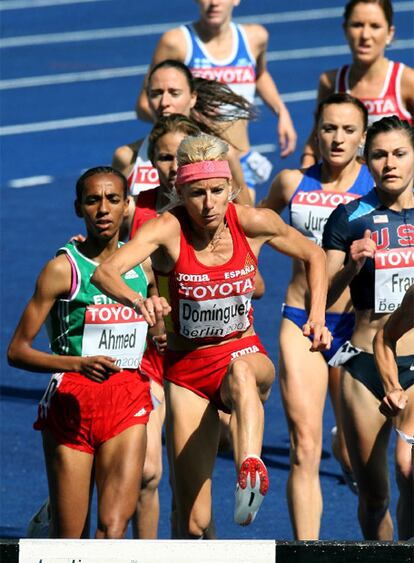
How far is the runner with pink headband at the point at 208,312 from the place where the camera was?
616 cm

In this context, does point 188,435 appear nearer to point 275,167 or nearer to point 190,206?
point 190,206

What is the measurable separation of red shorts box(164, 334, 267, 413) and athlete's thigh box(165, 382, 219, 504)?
0.15 ft

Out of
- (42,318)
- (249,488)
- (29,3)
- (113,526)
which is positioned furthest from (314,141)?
(29,3)

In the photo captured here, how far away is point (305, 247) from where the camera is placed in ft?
21.7

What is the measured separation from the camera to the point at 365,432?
275 inches

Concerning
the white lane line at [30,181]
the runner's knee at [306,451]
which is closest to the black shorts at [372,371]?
the runner's knee at [306,451]

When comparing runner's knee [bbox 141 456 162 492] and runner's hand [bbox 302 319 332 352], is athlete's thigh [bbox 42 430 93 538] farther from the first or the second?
runner's hand [bbox 302 319 332 352]

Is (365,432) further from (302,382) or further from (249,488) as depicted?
(249,488)

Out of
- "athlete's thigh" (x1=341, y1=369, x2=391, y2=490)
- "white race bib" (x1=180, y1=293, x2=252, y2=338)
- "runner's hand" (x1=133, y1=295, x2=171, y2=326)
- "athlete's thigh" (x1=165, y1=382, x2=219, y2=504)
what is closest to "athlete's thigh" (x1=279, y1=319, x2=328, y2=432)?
"athlete's thigh" (x1=341, y1=369, x2=391, y2=490)

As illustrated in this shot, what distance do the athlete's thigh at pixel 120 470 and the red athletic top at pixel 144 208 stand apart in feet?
4.22

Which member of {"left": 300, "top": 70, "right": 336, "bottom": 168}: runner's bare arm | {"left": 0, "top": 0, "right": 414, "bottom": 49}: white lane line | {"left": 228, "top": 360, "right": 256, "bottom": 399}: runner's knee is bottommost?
{"left": 228, "top": 360, "right": 256, "bottom": 399}: runner's knee

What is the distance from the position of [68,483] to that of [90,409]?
1.08 ft

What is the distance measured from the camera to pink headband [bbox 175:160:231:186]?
628cm

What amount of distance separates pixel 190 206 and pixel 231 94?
2.63m
